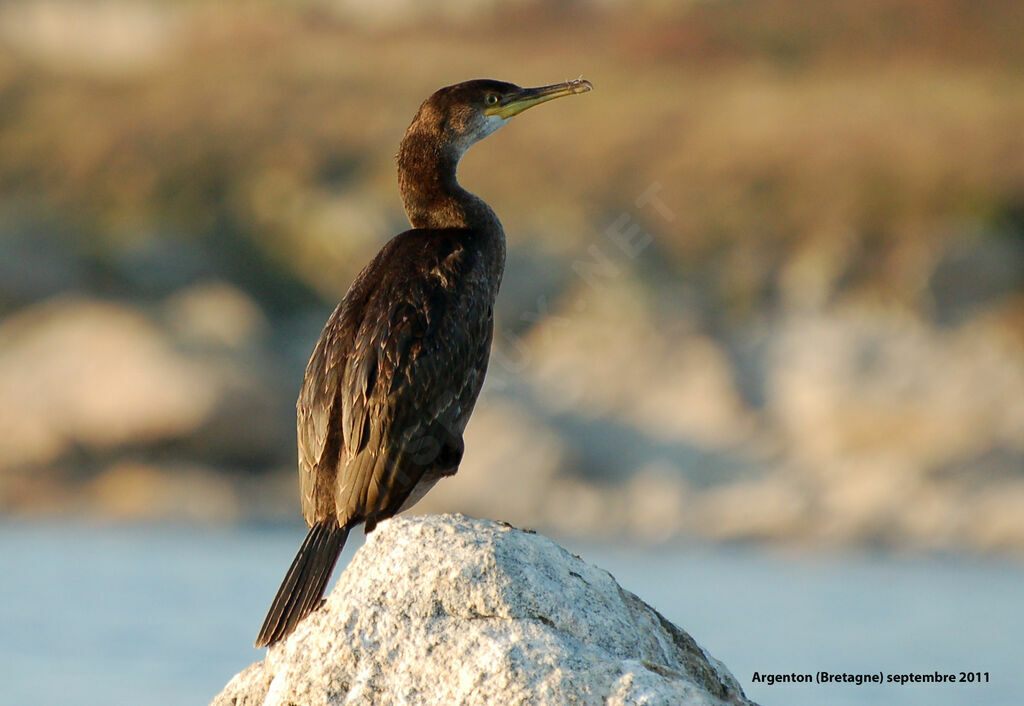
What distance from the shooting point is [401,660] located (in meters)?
4.91

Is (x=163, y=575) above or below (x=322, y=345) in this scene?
above

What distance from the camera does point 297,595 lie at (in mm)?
5570

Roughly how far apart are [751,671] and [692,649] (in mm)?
8582

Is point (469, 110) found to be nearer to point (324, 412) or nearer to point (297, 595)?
point (324, 412)

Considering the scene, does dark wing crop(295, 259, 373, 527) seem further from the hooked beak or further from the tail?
the hooked beak

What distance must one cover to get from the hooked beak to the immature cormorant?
63cm

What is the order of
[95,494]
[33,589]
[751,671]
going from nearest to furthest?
[751,671], [33,589], [95,494]

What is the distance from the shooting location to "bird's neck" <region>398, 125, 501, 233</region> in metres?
7.05

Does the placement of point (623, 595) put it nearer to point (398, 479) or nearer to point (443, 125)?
point (398, 479)

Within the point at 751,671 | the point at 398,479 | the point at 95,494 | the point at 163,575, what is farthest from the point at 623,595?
the point at 95,494

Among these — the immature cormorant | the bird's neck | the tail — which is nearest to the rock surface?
the tail

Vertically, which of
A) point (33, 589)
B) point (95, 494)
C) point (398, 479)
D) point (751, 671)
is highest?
point (95, 494)

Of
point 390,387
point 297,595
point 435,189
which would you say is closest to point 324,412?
point 390,387

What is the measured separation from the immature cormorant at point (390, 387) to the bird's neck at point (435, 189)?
0.02 m
